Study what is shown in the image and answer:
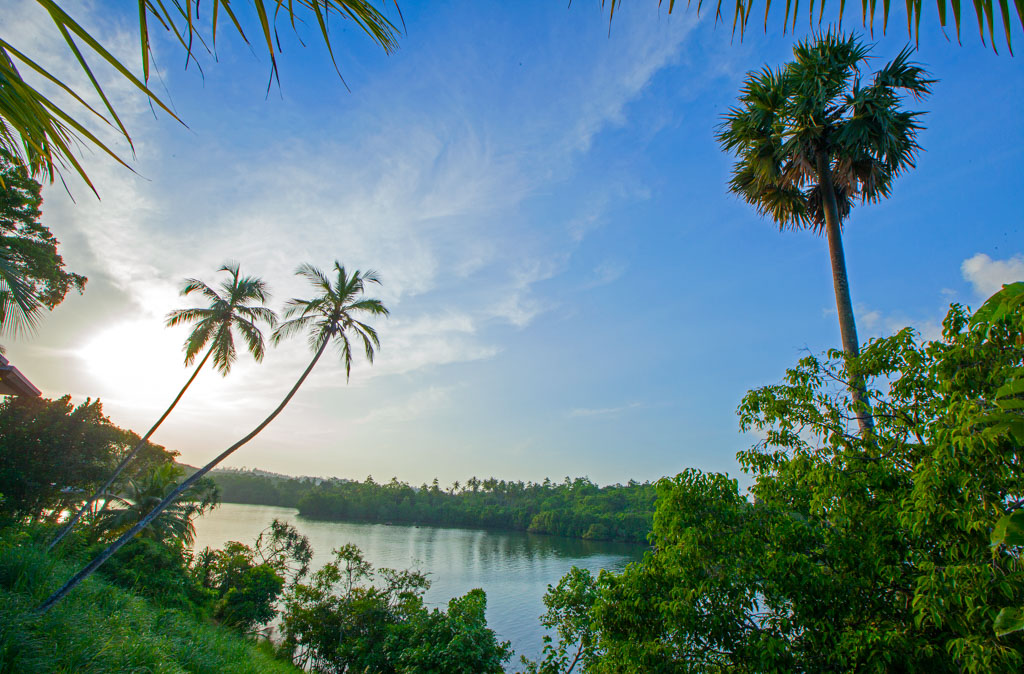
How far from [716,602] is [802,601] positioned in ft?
2.80

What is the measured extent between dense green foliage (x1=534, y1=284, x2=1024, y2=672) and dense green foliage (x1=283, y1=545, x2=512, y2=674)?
6.14m

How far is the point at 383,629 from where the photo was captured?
13828 mm

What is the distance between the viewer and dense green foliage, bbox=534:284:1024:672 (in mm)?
3633

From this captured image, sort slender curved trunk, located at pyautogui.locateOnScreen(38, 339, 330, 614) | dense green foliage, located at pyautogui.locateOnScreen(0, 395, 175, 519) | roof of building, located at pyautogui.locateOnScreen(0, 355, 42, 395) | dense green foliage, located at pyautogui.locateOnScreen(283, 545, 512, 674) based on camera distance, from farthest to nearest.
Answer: dense green foliage, located at pyautogui.locateOnScreen(0, 395, 175, 519) < dense green foliage, located at pyautogui.locateOnScreen(283, 545, 512, 674) < slender curved trunk, located at pyautogui.locateOnScreen(38, 339, 330, 614) < roof of building, located at pyautogui.locateOnScreen(0, 355, 42, 395)

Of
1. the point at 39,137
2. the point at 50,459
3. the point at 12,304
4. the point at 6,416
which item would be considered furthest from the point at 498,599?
the point at 39,137

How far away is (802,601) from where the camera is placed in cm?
460

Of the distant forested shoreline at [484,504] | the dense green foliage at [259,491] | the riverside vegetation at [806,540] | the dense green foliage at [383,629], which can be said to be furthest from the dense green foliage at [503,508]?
the riverside vegetation at [806,540]

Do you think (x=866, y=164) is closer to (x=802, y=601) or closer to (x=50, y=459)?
(x=802, y=601)

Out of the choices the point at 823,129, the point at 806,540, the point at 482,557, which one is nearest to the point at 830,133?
the point at 823,129

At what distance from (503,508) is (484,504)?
7.12 metres

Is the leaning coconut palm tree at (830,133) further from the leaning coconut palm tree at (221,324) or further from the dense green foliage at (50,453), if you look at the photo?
the dense green foliage at (50,453)

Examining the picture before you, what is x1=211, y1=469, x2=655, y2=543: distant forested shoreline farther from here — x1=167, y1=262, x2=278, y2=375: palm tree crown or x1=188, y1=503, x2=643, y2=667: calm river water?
x1=167, y1=262, x2=278, y2=375: palm tree crown

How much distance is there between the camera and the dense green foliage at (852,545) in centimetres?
363

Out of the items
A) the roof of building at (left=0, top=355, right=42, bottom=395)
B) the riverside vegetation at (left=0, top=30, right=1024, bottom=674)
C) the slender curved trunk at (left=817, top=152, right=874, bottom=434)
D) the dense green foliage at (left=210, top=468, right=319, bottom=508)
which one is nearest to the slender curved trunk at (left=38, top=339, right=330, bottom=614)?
the riverside vegetation at (left=0, top=30, right=1024, bottom=674)
